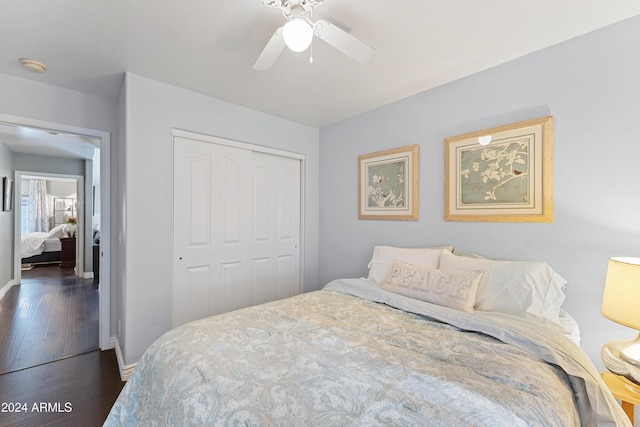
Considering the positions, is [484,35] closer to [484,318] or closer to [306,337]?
[484,318]

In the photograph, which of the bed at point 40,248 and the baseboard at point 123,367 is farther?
the bed at point 40,248

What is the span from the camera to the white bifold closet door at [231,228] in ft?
8.28

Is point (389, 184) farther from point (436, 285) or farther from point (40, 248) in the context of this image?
point (40, 248)

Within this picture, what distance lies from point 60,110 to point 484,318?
3.62m

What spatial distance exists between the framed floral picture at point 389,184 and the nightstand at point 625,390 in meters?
1.55

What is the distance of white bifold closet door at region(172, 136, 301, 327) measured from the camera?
252cm

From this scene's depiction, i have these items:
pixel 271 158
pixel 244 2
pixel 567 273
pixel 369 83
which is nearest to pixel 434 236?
pixel 567 273

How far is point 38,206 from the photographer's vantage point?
749 cm

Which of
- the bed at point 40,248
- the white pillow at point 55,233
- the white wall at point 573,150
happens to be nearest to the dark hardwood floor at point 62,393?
the white wall at point 573,150

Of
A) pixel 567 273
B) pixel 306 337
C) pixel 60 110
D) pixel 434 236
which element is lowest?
pixel 306 337

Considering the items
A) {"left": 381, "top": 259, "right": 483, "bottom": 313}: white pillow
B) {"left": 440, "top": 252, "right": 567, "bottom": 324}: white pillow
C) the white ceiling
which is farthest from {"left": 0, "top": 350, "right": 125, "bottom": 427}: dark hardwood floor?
{"left": 440, "top": 252, "right": 567, "bottom": 324}: white pillow

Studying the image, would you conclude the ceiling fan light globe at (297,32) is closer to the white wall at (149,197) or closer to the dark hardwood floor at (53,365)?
the white wall at (149,197)

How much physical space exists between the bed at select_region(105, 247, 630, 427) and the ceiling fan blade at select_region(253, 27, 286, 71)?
148cm

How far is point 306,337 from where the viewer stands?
1.37 m
